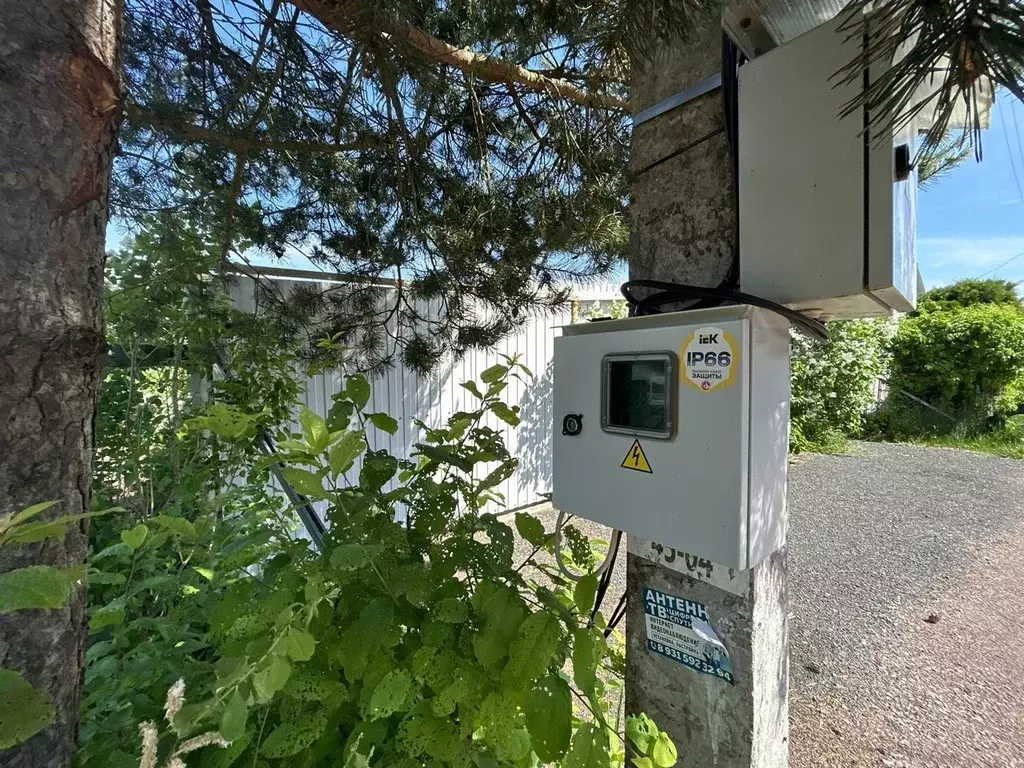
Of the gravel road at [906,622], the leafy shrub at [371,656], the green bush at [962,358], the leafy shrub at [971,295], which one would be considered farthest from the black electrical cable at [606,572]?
the leafy shrub at [971,295]

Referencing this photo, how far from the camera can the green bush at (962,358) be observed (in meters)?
7.11

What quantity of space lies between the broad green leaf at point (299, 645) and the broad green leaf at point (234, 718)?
0.22ft

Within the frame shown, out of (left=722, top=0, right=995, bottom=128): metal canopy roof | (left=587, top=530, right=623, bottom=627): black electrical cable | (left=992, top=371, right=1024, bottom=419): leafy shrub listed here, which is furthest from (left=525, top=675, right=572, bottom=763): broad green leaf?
(left=992, top=371, right=1024, bottom=419): leafy shrub

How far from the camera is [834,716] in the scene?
2.15 meters

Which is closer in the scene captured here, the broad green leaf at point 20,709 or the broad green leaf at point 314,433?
the broad green leaf at point 20,709

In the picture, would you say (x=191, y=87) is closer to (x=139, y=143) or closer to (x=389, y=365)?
(x=139, y=143)

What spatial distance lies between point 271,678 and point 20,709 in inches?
8.4

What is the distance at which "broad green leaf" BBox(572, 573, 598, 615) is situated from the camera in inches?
38.4

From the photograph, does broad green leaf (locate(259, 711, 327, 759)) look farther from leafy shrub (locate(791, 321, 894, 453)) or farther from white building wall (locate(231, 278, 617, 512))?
leafy shrub (locate(791, 321, 894, 453))

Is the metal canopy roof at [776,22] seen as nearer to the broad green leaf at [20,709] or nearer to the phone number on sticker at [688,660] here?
the phone number on sticker at [688,660]

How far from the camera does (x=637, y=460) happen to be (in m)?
0.98

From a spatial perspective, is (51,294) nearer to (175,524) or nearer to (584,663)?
(175,524)

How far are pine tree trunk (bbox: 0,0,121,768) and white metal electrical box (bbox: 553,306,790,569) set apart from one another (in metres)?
0.89

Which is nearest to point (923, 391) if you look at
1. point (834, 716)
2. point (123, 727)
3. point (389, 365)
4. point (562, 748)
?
point (834, 716)
